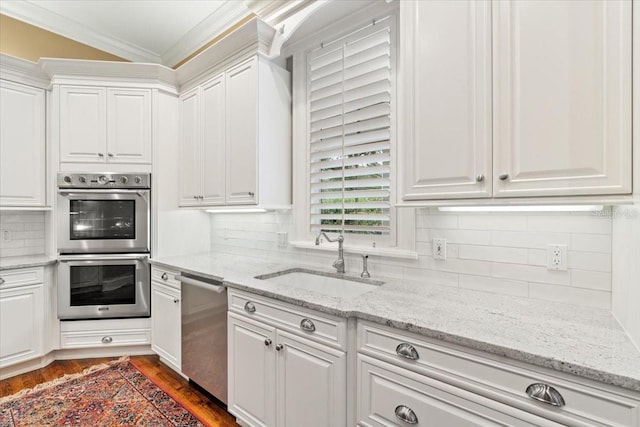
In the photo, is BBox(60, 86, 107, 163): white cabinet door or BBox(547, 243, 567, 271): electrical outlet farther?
BBox(60, 86, 107, 163): white cabinet door

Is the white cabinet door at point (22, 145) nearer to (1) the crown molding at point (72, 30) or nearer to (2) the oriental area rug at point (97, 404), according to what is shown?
(1) the crown molding at point (72, 30)

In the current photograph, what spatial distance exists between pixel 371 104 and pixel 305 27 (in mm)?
806

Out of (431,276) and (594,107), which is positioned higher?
(594,107)

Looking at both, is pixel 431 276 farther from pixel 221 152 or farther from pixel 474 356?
pixel 221 152

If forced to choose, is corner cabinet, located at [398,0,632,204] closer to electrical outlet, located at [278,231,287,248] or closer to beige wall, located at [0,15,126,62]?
electrical outlet, located at [278,231,287,248]

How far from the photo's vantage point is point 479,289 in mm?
1712

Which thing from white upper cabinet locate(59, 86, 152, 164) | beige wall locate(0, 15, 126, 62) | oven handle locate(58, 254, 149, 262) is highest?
beige wall locate(0, 15, 126, 62)

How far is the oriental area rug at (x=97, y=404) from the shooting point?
2.10 metres

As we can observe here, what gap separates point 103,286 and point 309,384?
2304mm

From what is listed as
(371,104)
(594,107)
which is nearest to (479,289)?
(594,107)

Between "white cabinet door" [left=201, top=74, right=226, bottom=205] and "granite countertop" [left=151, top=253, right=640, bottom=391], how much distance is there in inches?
Result: 39.9

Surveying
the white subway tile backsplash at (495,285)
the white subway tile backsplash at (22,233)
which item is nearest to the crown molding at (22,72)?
the white subway tile backsplash at (22,233)

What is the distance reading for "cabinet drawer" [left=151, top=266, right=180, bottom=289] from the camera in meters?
2.56

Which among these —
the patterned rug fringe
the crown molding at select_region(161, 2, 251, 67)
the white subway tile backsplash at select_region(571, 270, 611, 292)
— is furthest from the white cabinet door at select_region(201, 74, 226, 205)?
the white subway tile backsplash at select_region(571, 270, 611, 292)
